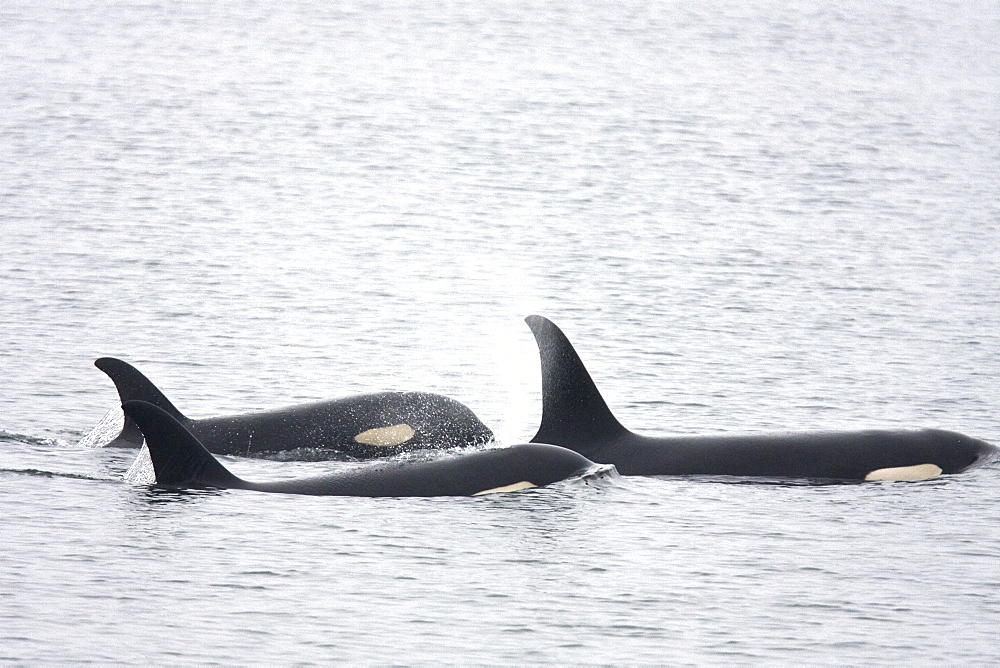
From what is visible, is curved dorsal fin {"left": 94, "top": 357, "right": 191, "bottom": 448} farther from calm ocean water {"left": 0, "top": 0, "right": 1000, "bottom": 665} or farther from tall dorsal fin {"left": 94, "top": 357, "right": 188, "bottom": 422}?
calm ocean water {"left": 0, "top": 0, "right": 1000, "bottom": 665}

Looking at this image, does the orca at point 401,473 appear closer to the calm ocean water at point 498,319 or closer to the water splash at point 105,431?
the calm ocean water at point 498,319

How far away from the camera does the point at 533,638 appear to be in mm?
10117

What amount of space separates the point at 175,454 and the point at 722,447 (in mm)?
4329

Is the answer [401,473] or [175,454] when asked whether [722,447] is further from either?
[175,454]

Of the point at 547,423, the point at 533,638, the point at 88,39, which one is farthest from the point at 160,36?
the point at 533,638

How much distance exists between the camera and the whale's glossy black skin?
14484mm

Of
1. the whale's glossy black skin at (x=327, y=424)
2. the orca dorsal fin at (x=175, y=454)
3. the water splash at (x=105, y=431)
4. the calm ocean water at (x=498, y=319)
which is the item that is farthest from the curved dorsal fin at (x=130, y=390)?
the orca dorsal fin at (x=175, y=454)

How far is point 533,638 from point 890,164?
29462 mm

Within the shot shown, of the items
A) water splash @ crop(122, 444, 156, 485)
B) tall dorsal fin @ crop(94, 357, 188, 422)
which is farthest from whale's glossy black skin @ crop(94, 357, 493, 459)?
water splash @ crop(122, 444, 156, 485)

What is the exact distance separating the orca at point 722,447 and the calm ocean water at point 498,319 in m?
0.26

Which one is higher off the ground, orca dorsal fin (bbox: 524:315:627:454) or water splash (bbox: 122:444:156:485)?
orca dorsal fin (bbox: 524:315:627:454)

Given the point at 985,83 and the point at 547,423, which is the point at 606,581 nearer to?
the point at 547,423

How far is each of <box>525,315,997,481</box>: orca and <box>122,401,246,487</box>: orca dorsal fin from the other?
107 inches

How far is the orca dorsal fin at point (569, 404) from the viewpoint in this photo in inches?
548
